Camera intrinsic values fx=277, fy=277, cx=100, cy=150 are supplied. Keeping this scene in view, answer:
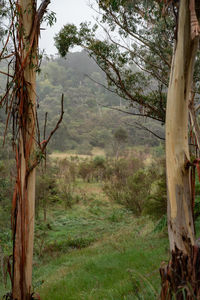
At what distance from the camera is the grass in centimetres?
345

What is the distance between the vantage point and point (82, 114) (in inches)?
1756

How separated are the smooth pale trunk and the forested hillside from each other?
88.1 ft

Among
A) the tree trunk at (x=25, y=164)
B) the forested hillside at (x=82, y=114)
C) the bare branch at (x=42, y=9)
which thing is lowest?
the tree trunk at (x=25, y=164)

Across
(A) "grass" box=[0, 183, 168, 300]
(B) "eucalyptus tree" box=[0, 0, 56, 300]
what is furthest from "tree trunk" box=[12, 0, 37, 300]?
(A) "grass" box=[0, 183, 168, 300]

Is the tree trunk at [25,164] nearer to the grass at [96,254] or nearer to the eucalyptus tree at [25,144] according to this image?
the eucalyptus tree at [25,144]

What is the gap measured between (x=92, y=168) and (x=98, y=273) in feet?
45.6

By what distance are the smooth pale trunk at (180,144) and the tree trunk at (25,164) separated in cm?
123

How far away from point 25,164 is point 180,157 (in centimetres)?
135

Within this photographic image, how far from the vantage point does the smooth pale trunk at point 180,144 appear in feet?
7.37

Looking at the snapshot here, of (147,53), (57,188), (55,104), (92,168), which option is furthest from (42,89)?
(147,53)

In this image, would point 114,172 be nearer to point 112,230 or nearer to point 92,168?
point 92,168

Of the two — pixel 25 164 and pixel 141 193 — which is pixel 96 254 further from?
pixel 141 193

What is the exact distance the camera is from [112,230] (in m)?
9.40

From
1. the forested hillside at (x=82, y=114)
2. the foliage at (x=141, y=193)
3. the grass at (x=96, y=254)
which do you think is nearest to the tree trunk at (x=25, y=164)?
the grass at (x=96, y=254)
